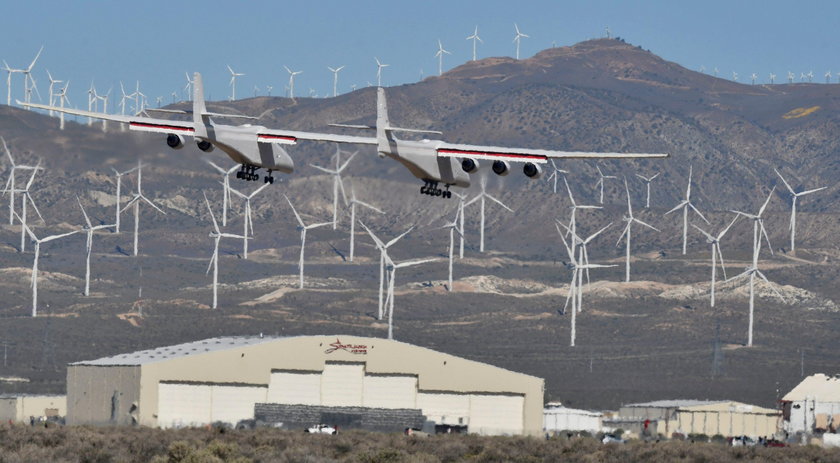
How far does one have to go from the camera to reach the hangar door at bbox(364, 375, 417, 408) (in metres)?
177

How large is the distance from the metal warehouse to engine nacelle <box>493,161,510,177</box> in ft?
254

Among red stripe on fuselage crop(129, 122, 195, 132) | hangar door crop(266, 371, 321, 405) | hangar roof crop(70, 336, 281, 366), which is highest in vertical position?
red stripe on fuselage crop(129, 122, 195, 132)

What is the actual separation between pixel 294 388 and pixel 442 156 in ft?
287

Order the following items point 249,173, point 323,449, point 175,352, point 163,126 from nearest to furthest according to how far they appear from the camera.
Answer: point 249,173, point 163,126, point 323,449, point 175,352

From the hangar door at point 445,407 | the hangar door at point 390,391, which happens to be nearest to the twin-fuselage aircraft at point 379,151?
the hangar door at point 445,407

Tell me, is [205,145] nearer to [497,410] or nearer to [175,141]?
[175,141]

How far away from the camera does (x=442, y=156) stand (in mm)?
91562

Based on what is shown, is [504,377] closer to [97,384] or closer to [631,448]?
[97,384]

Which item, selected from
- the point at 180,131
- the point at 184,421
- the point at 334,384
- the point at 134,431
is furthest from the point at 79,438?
the point at 334,384

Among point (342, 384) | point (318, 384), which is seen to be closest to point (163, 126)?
point (318, 384)

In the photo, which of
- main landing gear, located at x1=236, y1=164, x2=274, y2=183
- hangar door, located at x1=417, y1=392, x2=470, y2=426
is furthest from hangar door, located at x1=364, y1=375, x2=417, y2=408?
main landing gear, located at x1=236, y1=164, x2=274, y2=183

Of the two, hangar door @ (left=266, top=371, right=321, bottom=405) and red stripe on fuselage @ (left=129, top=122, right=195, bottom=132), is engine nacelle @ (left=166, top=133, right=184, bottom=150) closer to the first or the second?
red stripe on fuselage @ (left=129, top=122, right=195, bottom=132)

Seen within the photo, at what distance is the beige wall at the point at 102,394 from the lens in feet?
549

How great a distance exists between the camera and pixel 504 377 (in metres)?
178
